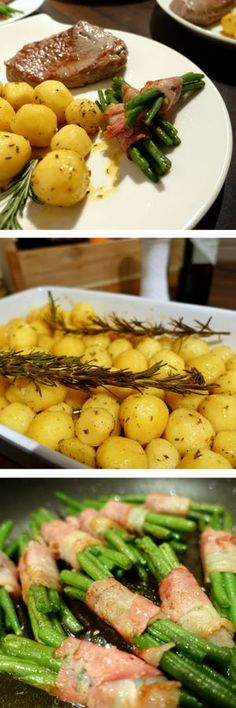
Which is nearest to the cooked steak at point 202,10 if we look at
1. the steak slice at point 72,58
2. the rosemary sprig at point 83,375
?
the steak slice at point 72,58

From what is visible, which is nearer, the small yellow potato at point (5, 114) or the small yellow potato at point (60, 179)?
the small yellow potato at point (60, 179)

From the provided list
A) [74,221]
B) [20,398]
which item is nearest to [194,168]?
[74,221]

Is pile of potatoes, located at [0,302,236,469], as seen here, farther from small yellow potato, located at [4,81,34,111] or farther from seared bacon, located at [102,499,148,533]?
small yellow potato, located at [4,81,34,111]

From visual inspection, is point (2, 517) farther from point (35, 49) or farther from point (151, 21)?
point (151, 21)

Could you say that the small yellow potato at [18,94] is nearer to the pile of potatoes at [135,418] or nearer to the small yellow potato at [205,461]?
the pile of potatoes at [135,418]

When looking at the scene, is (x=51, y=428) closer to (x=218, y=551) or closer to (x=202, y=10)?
(x=218, y=551)

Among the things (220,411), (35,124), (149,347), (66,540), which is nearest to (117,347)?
(149,347)
